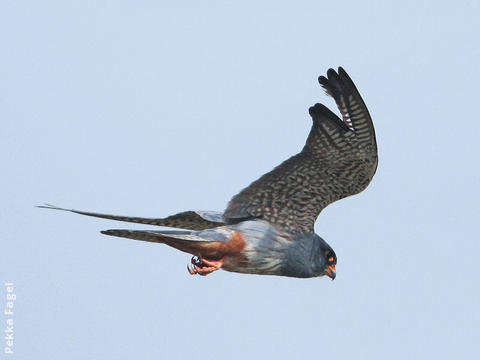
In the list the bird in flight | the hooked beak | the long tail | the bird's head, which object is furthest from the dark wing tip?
the hooked beak

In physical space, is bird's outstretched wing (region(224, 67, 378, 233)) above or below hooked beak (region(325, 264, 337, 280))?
above

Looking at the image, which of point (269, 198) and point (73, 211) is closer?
point (73, 211)

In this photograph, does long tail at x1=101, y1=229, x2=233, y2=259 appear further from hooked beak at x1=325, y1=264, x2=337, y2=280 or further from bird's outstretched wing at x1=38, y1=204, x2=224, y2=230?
hooked beak at x1=325, y1=264, x2=337, y2=280

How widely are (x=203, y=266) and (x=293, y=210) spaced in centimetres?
154

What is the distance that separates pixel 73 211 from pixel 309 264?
11.8 ft

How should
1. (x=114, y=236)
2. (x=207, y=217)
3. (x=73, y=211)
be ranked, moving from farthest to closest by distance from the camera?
(x=207, y=217) < (x=114, y=236) < (x=73, y=211)

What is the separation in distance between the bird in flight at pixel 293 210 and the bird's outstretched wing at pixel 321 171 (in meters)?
0.01

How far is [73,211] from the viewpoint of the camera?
532 inches

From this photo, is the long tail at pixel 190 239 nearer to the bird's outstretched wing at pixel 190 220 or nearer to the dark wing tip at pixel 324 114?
the bird's outstretched wing at pixel 190 220

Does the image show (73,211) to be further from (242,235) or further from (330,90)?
(330,90)

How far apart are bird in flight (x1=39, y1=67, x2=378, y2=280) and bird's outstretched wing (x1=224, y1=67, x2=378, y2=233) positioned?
12 mm

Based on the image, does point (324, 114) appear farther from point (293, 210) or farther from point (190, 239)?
point (190, 239)

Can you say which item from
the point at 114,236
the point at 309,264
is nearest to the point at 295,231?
the point at 309,264

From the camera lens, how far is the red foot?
15.0 meters
